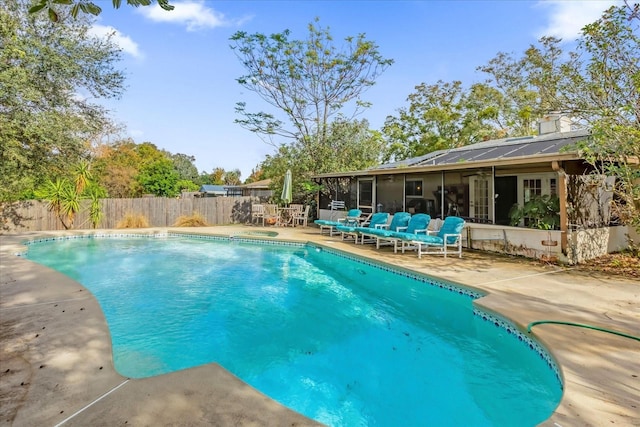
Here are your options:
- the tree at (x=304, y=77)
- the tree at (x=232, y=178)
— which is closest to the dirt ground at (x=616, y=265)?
the tree at (x=304, y=77)

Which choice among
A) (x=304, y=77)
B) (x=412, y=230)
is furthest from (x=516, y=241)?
(x=304, y=77)

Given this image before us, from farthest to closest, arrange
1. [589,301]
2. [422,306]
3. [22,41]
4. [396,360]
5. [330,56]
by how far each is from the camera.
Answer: [330,56] → [22,41] → [422,306] → [589,301] → [396,360]

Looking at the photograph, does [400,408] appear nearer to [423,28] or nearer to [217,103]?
[423,28]

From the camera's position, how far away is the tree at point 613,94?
653 cm

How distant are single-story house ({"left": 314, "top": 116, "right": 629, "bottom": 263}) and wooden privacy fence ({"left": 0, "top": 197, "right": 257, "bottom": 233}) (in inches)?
188

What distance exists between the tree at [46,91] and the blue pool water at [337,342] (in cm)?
521

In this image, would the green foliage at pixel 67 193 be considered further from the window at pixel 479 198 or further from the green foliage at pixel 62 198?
the window at pixel 479 198

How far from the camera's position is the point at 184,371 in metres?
2.84

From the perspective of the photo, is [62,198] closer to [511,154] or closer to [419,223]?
[419,223]

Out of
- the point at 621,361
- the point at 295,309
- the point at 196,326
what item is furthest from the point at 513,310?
the point at 196,326

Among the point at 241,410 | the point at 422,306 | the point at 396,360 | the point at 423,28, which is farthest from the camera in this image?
the point at 423,28

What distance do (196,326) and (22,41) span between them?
10.7 metres

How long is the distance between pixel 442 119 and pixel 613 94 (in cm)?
1700

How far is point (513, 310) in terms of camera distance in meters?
4.28
